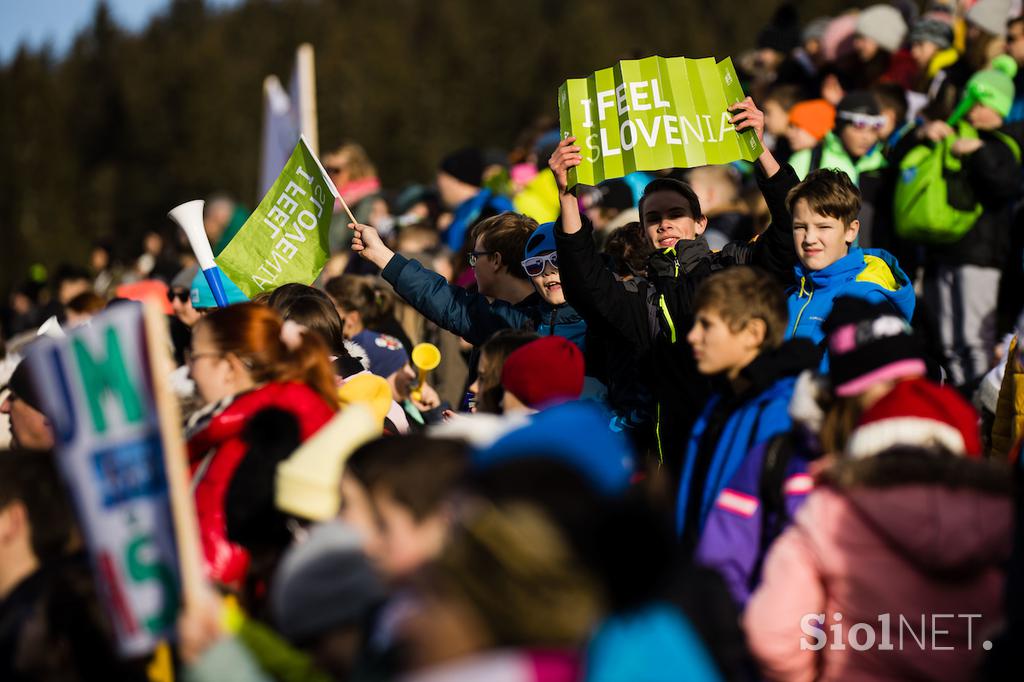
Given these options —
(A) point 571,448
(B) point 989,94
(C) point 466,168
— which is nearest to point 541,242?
(A) point 571,448

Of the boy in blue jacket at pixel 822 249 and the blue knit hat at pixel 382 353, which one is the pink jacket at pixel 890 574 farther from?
the blue knit hat at pixel 382 353

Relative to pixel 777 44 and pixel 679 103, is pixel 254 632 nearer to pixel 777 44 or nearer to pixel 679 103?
pixel 679 103

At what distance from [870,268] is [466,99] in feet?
107

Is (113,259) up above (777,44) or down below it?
below

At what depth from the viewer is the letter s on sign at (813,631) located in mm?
3752

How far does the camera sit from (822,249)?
569 centimetres

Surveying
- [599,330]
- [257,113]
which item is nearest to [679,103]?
[599,330]

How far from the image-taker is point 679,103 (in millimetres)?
5855

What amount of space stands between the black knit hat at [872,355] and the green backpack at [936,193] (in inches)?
173

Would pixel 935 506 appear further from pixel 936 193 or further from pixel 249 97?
pixel 249 97

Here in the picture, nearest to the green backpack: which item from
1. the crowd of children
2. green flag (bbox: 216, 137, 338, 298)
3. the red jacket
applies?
the crowd of children

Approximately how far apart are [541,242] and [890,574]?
2695 mm

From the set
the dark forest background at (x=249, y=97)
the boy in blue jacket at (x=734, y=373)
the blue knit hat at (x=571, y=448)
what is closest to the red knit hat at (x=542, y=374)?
the boy in blue jacket at (x=734, y=373)

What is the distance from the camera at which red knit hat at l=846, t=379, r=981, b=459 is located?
3.91m
